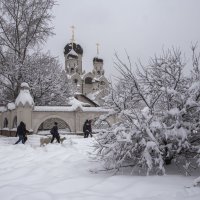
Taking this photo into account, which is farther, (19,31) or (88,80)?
(88,80)

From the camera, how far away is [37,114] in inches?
998

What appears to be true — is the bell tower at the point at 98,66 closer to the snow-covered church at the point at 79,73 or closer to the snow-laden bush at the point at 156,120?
the snow-covered church at the point at 79,73

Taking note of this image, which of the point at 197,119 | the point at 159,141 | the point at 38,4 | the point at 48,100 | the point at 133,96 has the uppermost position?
the point at 38,4

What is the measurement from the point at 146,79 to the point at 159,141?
1.61 meters

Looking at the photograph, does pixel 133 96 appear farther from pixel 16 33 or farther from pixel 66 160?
pixel 16 33

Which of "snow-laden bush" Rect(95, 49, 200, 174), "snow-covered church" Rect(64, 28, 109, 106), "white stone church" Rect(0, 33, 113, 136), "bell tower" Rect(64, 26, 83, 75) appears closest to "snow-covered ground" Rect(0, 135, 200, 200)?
"snow-laden bush" Rect(95, 49, 200, 174)

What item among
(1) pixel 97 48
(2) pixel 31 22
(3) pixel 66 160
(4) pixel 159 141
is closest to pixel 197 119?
(4) pixel 159 141

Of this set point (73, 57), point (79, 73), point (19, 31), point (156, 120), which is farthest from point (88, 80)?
point (156, 120)

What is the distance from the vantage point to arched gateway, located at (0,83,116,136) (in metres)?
24.1

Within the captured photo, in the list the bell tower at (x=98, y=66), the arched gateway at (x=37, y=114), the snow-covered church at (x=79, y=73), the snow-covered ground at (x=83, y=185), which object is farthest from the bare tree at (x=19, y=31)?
the bell tower at (x=98, y=66)

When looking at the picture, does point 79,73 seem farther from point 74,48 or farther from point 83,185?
point 83,185

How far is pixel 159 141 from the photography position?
24.3 ft

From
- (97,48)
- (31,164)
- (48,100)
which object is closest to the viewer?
(31,164)

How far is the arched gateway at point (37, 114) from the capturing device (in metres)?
24.1
